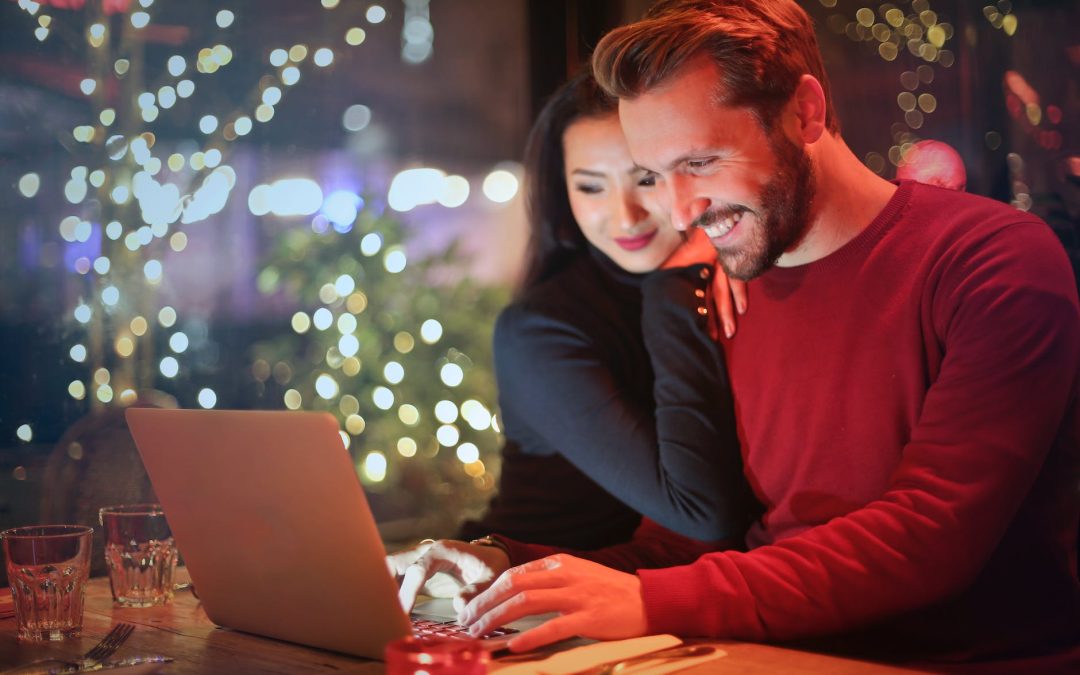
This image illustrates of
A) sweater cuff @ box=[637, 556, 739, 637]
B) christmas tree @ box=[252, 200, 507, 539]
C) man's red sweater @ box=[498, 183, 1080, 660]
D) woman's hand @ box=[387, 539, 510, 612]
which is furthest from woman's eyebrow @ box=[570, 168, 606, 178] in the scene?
christmas tree @ box=[252, 200, 507, 539]

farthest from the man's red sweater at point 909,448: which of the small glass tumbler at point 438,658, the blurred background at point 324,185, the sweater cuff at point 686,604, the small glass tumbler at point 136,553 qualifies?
the blurred background at point 324,185

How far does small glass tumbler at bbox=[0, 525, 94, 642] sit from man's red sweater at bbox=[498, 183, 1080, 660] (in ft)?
1.93

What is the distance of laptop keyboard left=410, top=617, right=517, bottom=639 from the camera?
3.90ft

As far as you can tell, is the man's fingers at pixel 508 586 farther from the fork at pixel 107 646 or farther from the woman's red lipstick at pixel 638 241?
the woman's red lipstick at pixel 638 241

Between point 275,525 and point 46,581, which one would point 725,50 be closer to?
point 275,525

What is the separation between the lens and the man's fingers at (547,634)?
108cm

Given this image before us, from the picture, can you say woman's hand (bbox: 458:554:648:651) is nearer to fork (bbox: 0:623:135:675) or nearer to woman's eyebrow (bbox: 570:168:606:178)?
fork (bbox: 0:623:135:675)

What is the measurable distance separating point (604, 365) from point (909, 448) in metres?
0.72

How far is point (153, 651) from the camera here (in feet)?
3.83

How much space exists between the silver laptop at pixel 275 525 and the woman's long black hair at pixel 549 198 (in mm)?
1020

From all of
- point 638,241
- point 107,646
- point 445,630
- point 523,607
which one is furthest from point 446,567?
point 638,241

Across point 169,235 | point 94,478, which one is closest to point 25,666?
point 94,478

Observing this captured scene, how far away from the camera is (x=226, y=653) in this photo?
1.15 meters

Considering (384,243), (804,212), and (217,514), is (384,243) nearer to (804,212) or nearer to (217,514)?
(804,212)
